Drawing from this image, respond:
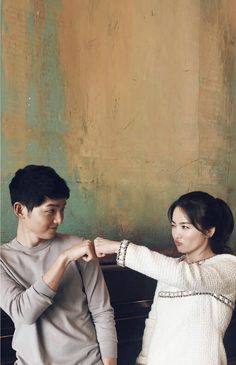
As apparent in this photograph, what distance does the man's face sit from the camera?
5.95 ft

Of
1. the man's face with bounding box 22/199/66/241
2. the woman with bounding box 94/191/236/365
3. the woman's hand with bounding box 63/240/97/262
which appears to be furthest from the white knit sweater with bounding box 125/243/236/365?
the man's face with bounding box 22/199/66/241

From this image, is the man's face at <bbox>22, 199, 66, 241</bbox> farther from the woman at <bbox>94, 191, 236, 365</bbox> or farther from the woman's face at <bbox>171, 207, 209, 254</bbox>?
the woman's face at <bbox>171, 207, 209, 254</bbox>

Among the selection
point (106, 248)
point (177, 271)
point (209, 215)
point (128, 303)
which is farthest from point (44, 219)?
point (128, 303)

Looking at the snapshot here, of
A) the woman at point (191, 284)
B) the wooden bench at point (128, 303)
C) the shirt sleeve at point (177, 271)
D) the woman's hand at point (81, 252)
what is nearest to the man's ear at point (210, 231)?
the woman at point (191, 284)

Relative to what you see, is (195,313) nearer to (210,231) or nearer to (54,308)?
(210,231)

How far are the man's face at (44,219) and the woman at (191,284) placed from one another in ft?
0.55

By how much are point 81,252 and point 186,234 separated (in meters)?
0.47

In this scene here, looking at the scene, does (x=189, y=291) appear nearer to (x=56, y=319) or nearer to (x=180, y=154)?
(x=56, y=319)

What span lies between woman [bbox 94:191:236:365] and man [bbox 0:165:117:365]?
5.9 inches

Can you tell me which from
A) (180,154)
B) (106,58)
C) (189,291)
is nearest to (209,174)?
(180,154)

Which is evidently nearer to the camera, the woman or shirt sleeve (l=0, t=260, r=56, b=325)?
shirt sleeve (l=0, t=260, r=56, b=325)

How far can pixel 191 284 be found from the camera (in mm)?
1822

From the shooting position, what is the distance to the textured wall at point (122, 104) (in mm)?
2293

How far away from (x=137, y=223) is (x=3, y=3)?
122cm
